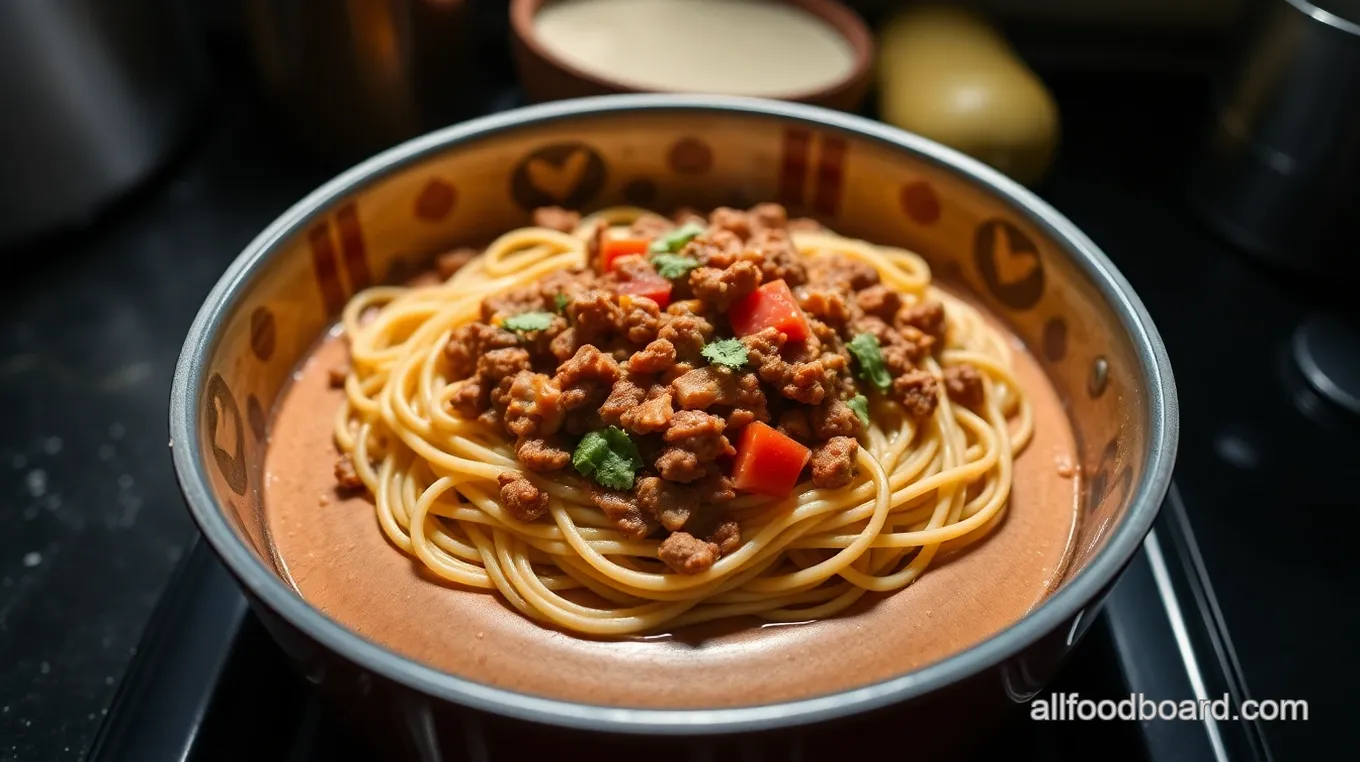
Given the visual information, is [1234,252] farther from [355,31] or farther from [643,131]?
[355,31]

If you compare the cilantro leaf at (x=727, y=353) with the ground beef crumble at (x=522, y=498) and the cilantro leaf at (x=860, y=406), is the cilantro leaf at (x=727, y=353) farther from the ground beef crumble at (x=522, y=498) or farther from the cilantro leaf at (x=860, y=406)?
the ground beef crumble at (x=522, y=498)

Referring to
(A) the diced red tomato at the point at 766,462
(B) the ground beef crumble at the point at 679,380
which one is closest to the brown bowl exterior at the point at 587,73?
(B) the ground beef crumble at the point at 679,380

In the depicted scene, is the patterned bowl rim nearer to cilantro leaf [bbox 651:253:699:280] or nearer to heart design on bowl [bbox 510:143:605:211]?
heart design on bowl [bbox 510:143:605:211]

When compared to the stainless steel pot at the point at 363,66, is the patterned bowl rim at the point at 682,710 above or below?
above

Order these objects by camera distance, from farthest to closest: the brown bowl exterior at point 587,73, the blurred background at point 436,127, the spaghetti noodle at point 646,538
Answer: the brown bowl exterior at point 587,73
the blurred background at point 436,127
the spaghetti noodle at point 646,538

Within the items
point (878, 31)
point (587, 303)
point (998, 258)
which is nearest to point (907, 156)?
point (998, 258)

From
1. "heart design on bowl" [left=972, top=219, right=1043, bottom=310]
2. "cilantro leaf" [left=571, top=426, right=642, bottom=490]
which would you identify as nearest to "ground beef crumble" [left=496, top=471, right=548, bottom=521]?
"cilantro leaf" [left=571, top=426, right=642, bottom=490]

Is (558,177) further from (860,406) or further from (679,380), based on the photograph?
(860,406)

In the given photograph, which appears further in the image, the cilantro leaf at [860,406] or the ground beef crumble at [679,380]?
the cilantro leaf at [860,406]
